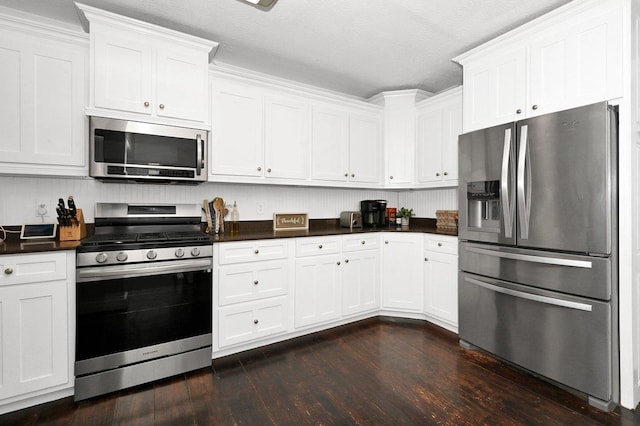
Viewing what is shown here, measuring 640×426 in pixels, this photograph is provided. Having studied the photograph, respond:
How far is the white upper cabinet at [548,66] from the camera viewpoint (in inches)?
78.0

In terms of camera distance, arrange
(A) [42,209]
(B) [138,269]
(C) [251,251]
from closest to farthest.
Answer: (B) [138,269] → (A) [42,209] → (C) [251,251]

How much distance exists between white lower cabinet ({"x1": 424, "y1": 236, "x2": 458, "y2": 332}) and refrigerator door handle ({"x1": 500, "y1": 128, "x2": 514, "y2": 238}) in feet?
2.05

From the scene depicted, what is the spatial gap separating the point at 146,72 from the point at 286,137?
1.31 meters

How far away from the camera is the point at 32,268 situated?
1.94m

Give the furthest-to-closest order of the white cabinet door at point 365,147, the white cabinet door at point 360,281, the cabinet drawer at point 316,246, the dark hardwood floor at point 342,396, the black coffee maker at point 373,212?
the black coffee maker at point 373,212
the white cabinet door at point 365,147
the white cabinet door at point 360,281
the cabinet drawer at point 316,246
the dark hardwood floor at point 342,396

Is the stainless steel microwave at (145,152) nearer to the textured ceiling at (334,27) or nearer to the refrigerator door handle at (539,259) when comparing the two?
the textured ceiling at (334,27)

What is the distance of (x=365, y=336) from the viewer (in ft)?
9.93

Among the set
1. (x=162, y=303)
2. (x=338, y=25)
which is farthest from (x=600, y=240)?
(x=162, y=303)

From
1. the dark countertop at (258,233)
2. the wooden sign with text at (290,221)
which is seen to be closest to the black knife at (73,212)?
the dark countertop at (258,233)

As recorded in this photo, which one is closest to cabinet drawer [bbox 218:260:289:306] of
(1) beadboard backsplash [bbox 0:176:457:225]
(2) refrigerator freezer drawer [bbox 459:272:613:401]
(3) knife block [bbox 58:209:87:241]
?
(1) beadboard backsplash [bbox 0:176:457:225]

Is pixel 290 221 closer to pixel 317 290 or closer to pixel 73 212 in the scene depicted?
pixel 317 290

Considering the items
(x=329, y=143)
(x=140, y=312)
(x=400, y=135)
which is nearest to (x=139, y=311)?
(x=140, y=312)

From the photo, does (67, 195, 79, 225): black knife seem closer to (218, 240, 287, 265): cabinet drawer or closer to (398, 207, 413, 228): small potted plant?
(218, 240, 287, 265): cabinet drawer

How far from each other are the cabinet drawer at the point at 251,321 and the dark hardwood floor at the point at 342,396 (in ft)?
0.52
